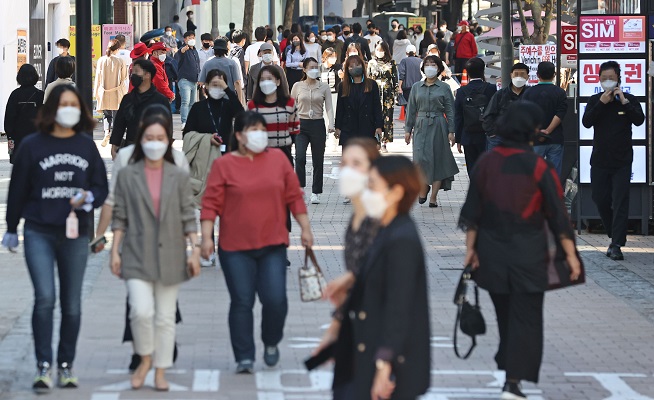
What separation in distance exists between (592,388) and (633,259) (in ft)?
17.9

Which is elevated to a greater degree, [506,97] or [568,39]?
[568,39]

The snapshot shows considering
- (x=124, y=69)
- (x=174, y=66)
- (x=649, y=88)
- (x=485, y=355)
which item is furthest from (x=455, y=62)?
(x=485, y=355)

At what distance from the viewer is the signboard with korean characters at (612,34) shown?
15.3m

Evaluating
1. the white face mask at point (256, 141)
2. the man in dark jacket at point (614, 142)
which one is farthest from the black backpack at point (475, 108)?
the white face mask at point (256, 141)

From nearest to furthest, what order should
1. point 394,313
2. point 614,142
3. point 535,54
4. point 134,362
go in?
point 394,313 → point 134,362 → point 614,142 → point 535,54

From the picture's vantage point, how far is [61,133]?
8633 mm

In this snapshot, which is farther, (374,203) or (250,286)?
(250,286)

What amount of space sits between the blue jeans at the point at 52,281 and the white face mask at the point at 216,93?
4.12 metres

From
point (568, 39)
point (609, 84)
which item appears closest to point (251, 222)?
point (609, 84)

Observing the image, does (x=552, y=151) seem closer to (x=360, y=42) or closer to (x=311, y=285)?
(x=311, y=285)

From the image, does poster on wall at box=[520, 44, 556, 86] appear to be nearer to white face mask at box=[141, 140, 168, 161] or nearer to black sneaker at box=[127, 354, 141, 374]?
black sneaker at box=[127, 354, 141, 374]

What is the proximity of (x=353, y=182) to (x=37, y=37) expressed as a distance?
2448 centimetres

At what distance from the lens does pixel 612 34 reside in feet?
50.2

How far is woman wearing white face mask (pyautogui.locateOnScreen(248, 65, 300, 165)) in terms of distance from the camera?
12.7 meters
